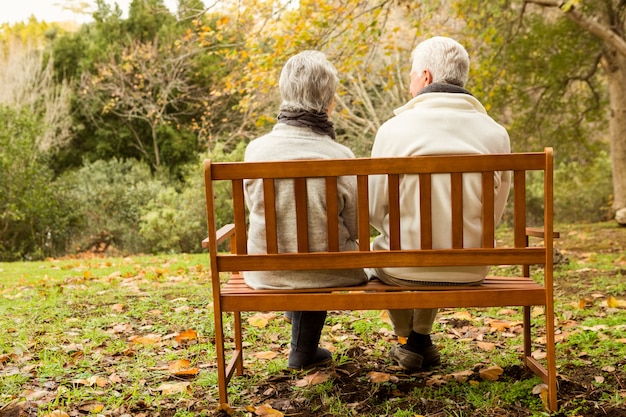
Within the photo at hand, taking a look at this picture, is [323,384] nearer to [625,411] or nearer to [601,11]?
[625,411]

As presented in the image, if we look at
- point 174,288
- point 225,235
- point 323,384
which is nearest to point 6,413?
point 225,235

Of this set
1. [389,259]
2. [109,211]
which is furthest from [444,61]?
[109,211]

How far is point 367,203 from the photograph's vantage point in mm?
2533

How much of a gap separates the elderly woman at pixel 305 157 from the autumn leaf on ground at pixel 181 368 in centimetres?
64

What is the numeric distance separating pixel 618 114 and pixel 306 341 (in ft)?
31.2

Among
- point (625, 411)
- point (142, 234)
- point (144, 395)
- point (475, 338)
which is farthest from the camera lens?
point (142, 234)

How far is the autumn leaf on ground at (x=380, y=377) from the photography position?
2.95 meters

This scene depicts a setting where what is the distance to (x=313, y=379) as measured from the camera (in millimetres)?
3000

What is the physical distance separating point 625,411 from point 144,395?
6.63 ft

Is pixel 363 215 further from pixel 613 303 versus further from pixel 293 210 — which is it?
pixel 613 303

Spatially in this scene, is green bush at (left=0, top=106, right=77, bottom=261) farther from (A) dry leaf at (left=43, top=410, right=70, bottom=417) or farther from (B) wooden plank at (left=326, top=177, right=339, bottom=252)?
(B) wooden plank at (left=326, top=177, right=339, bottom=252)

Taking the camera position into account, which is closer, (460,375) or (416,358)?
(460,375)

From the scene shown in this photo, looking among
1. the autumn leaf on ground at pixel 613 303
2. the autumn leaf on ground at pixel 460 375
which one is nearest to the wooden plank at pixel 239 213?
the autumn leaf on ground at pixel 460 375

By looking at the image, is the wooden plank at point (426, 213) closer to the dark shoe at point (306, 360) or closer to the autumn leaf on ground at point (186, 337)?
the dark shoe at point (306, 360)
